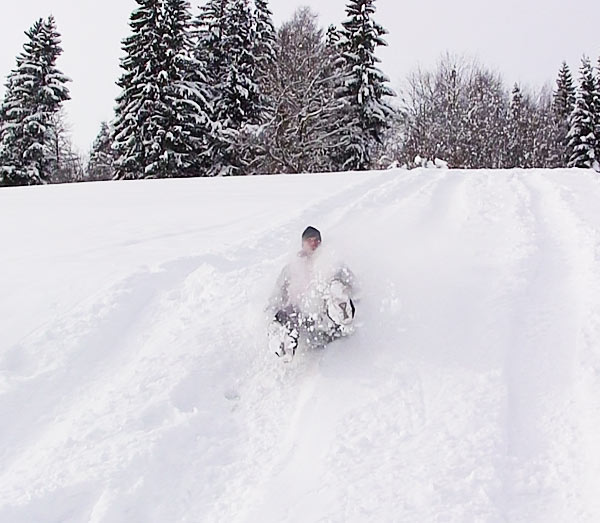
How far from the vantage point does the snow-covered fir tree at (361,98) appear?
23.1 metres

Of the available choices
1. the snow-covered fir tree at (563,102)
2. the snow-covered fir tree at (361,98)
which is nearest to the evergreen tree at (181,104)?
the snow-covered fir tree at (361,98)

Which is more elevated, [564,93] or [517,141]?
[564,93]

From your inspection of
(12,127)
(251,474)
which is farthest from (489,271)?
(12,127)

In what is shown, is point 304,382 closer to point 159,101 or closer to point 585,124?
point 159,101

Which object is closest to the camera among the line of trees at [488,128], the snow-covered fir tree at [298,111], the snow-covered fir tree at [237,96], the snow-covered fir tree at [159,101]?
the snow-covered fir tree at [159,101]

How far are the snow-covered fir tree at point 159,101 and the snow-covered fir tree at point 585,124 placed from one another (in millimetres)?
18185

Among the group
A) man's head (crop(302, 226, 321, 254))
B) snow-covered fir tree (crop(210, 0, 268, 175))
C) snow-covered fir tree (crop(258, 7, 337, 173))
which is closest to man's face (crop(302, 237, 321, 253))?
man's head (crop(302, 226, 321, 254))

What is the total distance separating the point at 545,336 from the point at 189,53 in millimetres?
20829

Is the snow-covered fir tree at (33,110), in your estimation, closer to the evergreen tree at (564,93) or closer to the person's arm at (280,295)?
the person's arm at (280,295)

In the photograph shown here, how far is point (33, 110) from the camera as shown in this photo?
23.7 metres

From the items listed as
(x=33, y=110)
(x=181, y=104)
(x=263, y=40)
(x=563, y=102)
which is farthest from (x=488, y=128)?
(x=33, y=110)

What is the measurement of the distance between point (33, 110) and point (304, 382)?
76.1 feet

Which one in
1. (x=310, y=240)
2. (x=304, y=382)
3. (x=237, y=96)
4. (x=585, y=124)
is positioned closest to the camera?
(x=304, y=382)

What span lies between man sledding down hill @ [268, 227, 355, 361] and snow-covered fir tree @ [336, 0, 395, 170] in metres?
18.8
